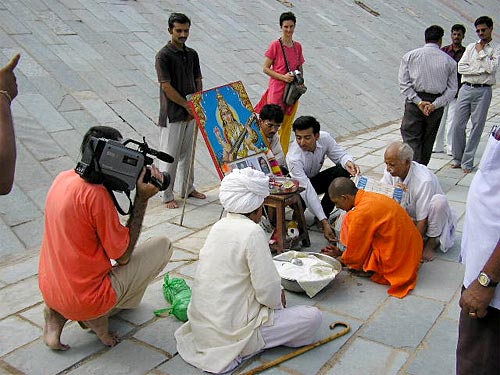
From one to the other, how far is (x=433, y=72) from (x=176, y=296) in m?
3.77

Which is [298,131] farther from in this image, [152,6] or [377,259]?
[152,6]

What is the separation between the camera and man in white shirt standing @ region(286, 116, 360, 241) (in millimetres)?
4398

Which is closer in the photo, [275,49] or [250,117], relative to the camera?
[250,117]

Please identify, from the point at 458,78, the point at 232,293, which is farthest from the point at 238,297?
the point at 458,78

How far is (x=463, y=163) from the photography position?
21.2 feet

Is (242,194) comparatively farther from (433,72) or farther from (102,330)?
(433,72)

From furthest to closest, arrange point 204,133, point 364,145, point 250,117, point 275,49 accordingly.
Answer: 1. point 364,145
2. point 275,49
3. point 250,117
4. point 204,133

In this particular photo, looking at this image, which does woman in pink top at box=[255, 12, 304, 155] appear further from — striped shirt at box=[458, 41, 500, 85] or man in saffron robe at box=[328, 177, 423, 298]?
man in saffron robe at box=[328, 177, 423, 298]

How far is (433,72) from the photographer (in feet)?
18.0

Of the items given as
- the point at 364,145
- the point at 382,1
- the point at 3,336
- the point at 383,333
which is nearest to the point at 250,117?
the point at 383,333

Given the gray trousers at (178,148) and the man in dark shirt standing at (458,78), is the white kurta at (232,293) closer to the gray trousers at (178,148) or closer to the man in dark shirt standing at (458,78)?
the gray trousers at (178,148)

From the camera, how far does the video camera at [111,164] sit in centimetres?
256

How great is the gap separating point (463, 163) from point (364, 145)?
1525 millimetres

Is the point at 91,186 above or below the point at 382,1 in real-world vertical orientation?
below
